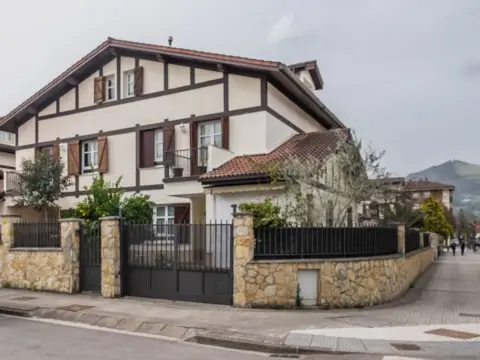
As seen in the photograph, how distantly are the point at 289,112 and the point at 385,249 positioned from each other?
314 inches

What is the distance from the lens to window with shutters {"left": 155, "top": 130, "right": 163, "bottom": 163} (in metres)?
20.3

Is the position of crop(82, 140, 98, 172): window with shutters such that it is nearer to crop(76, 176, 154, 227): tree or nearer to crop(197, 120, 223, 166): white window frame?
crop(76, 176, 154, 227): tree

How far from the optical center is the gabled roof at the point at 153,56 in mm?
17469

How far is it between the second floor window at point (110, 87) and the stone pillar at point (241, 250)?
1276 cm

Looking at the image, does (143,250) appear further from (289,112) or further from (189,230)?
(289,112)

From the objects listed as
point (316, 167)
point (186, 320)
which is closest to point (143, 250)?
point (186, 320)

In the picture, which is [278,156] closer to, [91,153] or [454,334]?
[454,334]

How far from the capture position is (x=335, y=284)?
11508mm

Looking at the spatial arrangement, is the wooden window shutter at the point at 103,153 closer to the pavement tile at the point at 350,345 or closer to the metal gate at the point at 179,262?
the metal gate at the point at 179,262

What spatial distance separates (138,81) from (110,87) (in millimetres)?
2034

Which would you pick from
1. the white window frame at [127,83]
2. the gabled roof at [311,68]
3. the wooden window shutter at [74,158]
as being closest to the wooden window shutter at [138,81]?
the white window frame at [127,83]

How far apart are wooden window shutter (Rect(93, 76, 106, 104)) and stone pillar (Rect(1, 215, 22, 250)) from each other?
7824 mm

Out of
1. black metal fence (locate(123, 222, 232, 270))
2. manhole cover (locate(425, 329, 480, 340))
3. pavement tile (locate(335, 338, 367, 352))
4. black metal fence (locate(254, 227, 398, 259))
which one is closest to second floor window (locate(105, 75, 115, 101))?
black metal fence (locate(123, 222, 232, 270))

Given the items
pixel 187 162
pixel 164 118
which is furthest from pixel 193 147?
pixel 164 118
